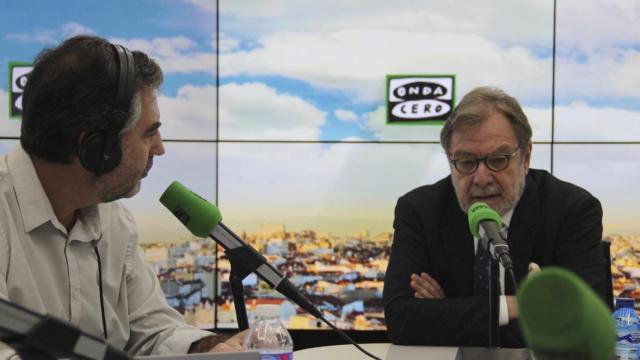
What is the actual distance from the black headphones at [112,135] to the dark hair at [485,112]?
41.5 inches

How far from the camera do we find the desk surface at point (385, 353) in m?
1.65

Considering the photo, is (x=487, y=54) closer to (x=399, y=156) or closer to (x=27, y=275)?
(x=399, y=156)

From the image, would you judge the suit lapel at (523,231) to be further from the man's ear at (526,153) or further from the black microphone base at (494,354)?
the black microphone base at (494,354)

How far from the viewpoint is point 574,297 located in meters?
0.45

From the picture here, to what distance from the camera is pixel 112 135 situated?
1430mm

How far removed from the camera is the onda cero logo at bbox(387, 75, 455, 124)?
3.07m

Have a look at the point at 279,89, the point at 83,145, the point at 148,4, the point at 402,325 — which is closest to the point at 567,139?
the point at 279,89

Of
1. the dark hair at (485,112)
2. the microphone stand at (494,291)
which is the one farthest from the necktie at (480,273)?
the microphone stand at (494,291)

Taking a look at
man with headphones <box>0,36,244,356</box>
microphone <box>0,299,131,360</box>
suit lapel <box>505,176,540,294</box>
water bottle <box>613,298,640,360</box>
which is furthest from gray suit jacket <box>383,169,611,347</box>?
microphone <box>0,299,131,360</box>

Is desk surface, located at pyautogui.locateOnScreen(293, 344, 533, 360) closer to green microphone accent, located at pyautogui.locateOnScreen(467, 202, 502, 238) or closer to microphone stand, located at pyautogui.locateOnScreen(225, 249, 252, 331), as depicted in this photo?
green microphone accent, located at pyautogui.locateOnScreen(467, 202, 502, 238)

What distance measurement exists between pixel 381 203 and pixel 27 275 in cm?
197

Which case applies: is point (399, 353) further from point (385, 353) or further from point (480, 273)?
point (480, 273)

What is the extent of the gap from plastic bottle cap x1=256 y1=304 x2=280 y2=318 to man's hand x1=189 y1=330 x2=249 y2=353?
1.59 meters

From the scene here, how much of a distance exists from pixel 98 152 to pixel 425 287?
108 cm
